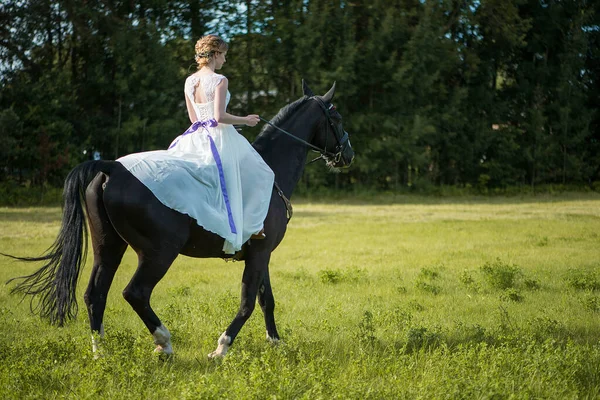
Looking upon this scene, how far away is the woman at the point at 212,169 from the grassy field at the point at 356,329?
3.76 ft

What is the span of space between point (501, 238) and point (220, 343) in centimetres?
962

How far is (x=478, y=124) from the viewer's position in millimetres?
26766

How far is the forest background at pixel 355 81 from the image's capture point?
20.6 meters

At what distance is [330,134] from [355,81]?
18.6 meters

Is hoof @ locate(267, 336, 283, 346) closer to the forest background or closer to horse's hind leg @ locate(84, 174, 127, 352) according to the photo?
horse's hind leg @ locate(84, 174, 127, 352)

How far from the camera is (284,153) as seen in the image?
5965 mm

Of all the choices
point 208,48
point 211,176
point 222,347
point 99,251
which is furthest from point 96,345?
point 208,48

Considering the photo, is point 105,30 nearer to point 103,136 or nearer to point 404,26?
point 103,136

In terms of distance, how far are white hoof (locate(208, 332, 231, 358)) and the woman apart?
739 millimetres

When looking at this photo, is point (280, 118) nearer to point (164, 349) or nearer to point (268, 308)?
point (268, 308)

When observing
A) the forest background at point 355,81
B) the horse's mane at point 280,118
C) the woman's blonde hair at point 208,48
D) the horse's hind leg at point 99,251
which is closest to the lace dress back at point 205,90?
the woman's blonde hair at point 208,48

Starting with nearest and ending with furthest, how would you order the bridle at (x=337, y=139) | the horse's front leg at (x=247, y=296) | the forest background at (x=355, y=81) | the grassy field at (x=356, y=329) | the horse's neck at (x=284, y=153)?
1. the grassy field at (x=356, y=329)
2. the horse's front leg at (x=247, y=296)
3. the horse's neck at (x=284, y=153)
4. the bridle at (x=337, y=139)
5. the forest background at (x=355, y=81)

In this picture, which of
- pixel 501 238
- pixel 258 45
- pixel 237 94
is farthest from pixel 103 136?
pixel 501 238

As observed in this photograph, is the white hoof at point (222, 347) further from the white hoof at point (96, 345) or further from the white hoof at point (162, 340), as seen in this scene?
the white hoof at point (96, 345)
